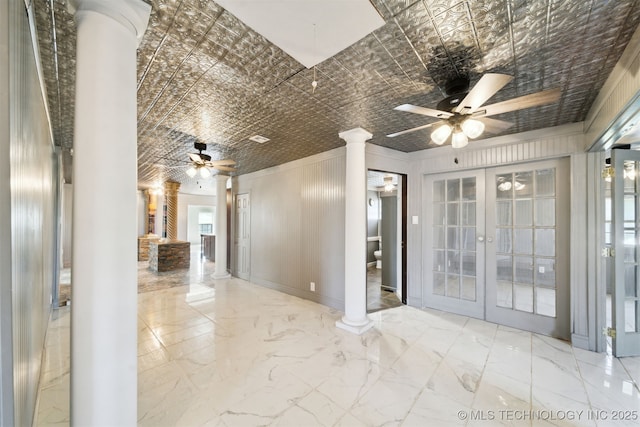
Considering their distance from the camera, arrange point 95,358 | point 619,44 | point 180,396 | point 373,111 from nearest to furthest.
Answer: point 95,358 → point 619,44 → point 180,396 → point 373,111

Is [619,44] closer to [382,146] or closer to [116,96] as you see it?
[382,146]

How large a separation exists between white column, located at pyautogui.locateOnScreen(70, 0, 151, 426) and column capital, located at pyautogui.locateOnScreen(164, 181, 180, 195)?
21.6 feet

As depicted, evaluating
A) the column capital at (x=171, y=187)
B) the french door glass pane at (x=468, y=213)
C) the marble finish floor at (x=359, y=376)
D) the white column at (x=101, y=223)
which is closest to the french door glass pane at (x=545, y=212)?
the french door glass pane at (x=468, y=213)

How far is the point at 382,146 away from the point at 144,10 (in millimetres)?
3043

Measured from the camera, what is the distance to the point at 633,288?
8.68 ft

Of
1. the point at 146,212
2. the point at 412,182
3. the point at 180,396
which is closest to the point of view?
the point at 180,396

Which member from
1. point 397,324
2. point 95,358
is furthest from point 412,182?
point 95,358

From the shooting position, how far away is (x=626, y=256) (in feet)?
8.68

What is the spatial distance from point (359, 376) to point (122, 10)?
2.93 metres

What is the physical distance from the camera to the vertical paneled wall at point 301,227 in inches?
156

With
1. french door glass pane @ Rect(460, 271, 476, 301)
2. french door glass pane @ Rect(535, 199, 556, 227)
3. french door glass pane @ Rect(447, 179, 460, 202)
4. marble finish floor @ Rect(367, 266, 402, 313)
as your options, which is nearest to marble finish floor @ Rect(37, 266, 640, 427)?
french door glass pane @ Rect(460, 271, 476, 301)

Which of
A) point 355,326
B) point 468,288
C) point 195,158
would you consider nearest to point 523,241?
point 468,288

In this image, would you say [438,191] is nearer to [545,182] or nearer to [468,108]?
[545,182]

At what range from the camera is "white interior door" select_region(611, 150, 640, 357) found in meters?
2.58
